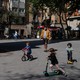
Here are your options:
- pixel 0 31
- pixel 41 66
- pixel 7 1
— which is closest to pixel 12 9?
pixel 7 1

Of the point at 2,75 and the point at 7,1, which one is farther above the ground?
the point at 7,1

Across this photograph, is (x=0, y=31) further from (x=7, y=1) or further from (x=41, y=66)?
(x=41, y=66)

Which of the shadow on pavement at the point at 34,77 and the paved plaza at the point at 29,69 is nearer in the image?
the shadow on pavement at the point at 34,77

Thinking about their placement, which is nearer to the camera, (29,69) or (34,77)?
(34,77)

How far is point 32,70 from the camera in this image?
16703 millimetres

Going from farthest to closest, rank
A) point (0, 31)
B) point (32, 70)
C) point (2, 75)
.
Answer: point (0, 31) < point (32, 70) < point (2, 75)

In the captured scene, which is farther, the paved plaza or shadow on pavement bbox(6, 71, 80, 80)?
the paved plaza

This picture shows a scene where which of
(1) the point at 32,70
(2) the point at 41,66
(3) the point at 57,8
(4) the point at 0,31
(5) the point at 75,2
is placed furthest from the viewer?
(4) the point at 0,31

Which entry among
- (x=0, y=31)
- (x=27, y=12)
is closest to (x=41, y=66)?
(x=0, y=31)

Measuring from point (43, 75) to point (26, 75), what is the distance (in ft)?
2.25

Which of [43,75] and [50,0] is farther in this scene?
[50,0]

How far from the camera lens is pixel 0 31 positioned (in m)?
81.3

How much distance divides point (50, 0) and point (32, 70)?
51.1m

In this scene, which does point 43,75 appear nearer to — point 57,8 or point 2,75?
point 2,75
